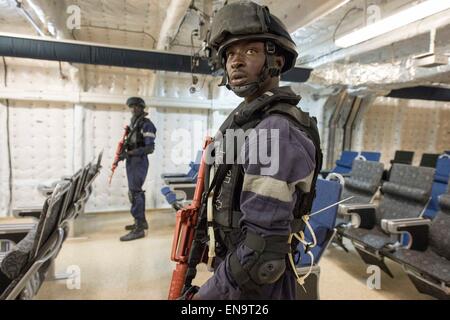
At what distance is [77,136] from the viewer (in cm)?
411

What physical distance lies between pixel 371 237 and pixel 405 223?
1.17 feet

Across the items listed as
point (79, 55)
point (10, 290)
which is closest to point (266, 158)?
point (10, 290)

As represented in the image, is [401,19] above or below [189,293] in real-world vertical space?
above

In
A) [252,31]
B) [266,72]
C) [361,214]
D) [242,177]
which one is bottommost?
[361,214]

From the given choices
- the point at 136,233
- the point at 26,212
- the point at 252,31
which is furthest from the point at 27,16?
the point at 252,31

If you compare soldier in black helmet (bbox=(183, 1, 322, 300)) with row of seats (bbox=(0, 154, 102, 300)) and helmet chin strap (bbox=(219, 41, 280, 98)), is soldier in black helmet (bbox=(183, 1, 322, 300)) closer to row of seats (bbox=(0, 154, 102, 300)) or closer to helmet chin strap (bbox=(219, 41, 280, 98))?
helmet chin strap (bbox=(219, 41, 280, 98))

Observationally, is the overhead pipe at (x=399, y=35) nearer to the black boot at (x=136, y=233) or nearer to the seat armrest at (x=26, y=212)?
the black boot at (x=136, y=233)

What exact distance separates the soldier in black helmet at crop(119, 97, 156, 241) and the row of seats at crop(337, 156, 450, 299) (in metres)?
2.28

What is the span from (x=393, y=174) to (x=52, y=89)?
4.55 meters

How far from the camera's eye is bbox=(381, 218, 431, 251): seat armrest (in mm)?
2107

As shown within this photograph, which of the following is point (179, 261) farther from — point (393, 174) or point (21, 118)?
point (21, 118)

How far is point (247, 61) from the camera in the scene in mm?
907

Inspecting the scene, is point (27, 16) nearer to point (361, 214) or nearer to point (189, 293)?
point (189, 293)

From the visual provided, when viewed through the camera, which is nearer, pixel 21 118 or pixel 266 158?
pixel 266 158
